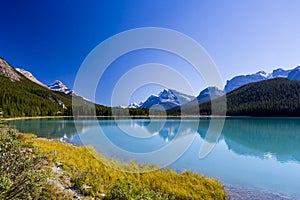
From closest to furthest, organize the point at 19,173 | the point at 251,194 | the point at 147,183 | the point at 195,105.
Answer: the point at 19,173 < the point at 147,183 < the point at 251,194 < the point at 195,105

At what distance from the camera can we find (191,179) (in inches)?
512

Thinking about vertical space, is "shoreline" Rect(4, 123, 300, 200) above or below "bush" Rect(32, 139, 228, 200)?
below

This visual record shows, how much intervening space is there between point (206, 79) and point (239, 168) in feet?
36.6

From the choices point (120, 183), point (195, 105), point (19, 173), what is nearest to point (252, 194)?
point (120, 183)

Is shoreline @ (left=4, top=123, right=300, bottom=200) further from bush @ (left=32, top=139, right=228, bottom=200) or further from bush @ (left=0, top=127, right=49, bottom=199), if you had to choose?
bush @ (left=0, top=127, right=49, bottom=199)

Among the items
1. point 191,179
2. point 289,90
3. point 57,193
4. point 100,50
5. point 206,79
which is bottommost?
point 191,179

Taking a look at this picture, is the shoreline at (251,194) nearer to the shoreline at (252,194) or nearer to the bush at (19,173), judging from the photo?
the shoreline at (252,194)

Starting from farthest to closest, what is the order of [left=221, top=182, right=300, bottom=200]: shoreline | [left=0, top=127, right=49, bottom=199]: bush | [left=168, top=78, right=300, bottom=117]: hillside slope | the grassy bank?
[left=168, top=78, right=300, bottom=117]: hillside slope, [left=221, top=182, right=300, bottom=200]: shoreline, the grassy bank, [left=0, top=127, right=49, bottom=199]: bush

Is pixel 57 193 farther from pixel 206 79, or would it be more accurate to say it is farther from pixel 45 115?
pixel 45 115

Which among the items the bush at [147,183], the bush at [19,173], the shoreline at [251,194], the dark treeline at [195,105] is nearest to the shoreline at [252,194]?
the shoreline at [251,194]

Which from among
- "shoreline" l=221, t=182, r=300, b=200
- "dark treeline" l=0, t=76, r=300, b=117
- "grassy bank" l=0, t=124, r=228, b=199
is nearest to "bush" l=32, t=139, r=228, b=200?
"grassy bank" l=0, t=124, r=228, b=199

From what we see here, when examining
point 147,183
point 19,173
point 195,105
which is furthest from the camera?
point 195,105

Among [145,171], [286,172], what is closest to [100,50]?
[145,171]

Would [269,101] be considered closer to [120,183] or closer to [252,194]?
[252,194]
